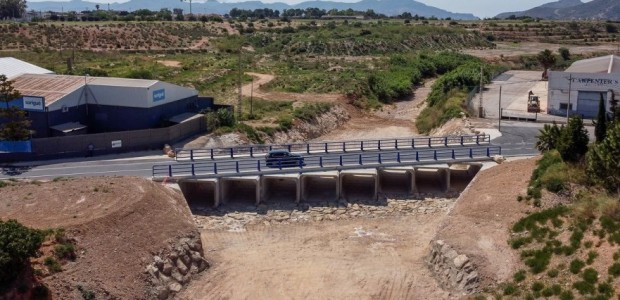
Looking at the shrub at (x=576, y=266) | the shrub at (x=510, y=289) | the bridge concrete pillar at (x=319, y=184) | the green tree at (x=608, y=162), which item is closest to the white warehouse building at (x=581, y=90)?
the bridge concrete pillar at (x=319, y=184)

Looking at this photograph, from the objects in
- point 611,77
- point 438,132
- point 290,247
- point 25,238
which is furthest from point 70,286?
point 611,77

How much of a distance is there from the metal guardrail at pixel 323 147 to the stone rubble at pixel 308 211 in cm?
A: 582

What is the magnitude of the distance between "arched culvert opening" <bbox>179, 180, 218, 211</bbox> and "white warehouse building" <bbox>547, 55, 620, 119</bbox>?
124 feet

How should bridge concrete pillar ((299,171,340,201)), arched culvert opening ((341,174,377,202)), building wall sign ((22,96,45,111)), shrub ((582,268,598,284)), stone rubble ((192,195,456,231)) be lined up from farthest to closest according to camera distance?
building wall sign ((22,96,45,111)) < arched culvert opening ((341,174,377,202)) < bridge concrete pillar ((299,171,340,201)) < stone rubble ((192,195,456,231)) < shrub ((582,268,598,284))

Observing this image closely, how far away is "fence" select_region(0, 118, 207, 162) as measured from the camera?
2089 inches

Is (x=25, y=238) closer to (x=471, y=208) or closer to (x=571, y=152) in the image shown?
(x=471, y=208)

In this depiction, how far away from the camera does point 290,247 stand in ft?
145

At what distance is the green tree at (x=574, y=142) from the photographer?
4347cm

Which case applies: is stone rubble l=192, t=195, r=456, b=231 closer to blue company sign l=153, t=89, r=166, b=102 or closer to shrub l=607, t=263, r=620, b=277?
blue company sign l=153, t=89, r=166, b=102

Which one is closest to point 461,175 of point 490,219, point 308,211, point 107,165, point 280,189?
point 490,219

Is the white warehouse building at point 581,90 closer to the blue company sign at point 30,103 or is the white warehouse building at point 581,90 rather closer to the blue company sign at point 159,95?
the blue company sign at point 159,95

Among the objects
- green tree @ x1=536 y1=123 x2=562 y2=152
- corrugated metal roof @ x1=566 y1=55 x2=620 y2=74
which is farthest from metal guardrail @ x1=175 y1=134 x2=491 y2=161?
corrugated metal roof @ x1=566 y1=55 x2=620 y2=74

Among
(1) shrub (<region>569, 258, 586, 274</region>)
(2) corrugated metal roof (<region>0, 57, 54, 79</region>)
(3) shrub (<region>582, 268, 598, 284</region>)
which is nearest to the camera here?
(3) shrub (<region>582, 268, 598, 284</region>)

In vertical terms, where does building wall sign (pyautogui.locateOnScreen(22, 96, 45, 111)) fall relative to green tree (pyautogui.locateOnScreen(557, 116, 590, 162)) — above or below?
above
